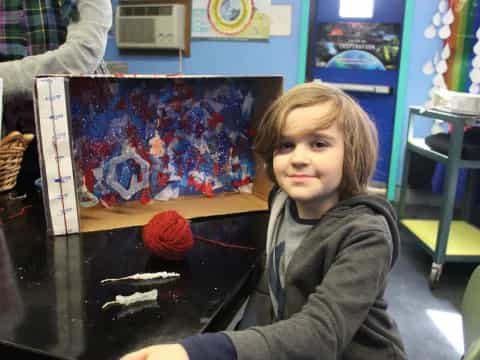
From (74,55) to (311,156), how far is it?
0.60 metres

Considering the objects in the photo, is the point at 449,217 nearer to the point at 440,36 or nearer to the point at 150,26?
the point at 440,36

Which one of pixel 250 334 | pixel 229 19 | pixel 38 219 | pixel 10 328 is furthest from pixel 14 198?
pixel 229 19

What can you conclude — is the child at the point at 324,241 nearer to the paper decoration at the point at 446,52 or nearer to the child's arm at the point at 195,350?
the child's arm at the point at 195,350

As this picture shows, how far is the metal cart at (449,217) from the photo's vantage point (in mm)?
2029

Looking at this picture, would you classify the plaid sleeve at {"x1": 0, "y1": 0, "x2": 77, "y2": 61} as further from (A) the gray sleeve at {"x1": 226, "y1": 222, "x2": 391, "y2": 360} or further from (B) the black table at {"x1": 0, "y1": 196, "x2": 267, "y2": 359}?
(A) the gray sleeve at {"x1": 226, "y1": 222, "x2": 391, "y2": 360}

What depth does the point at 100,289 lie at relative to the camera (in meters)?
0.66

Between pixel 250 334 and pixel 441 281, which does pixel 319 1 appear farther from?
pixel 250 334

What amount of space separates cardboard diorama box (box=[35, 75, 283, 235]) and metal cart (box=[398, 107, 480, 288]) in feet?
3.93

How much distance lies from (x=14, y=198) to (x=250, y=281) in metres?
0.60

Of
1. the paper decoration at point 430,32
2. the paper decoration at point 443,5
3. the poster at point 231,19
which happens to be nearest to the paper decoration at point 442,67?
the paper decoration at point 430,32

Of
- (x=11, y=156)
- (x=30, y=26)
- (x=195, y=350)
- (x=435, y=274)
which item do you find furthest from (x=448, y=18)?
(x=195, y=350)

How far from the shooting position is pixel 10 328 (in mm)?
552

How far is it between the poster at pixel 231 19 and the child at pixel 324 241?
8.02 ft

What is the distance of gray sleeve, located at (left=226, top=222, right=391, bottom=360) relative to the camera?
0.50 m
